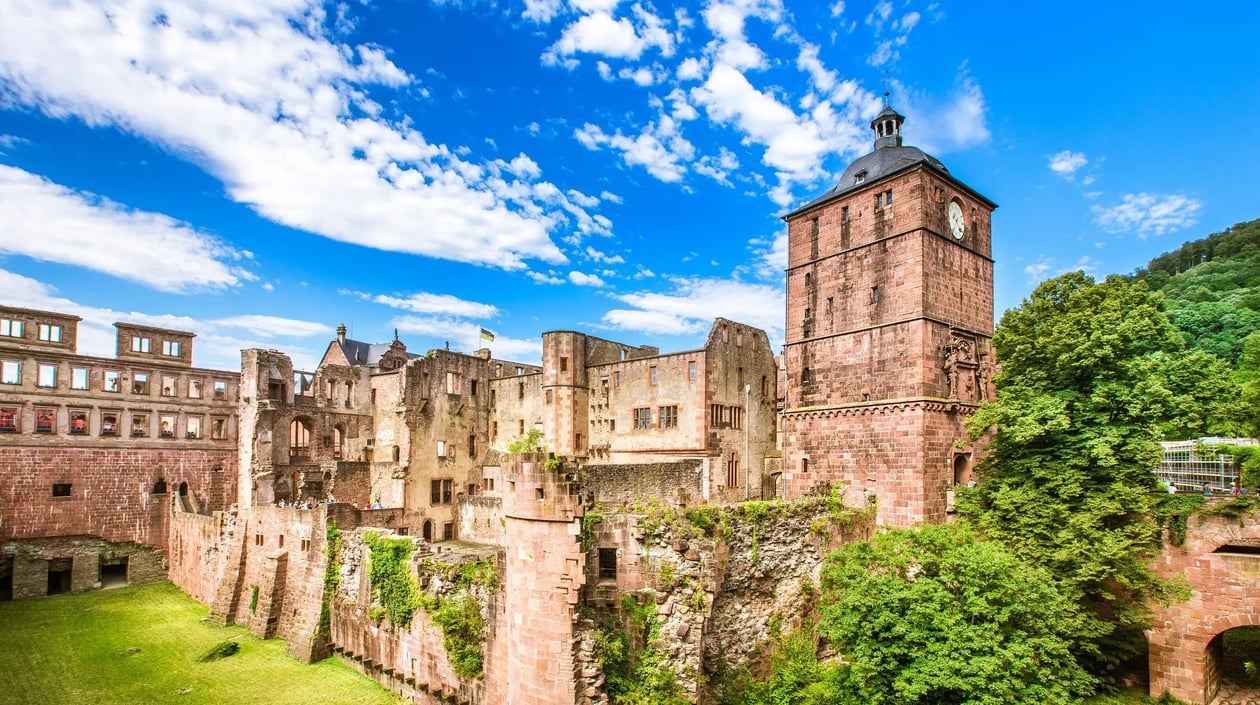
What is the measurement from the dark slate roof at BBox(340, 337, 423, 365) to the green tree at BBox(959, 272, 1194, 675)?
40793 mm

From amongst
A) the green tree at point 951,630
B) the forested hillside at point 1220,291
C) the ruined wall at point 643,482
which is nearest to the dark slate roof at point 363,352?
the ruined wall at point 643,482

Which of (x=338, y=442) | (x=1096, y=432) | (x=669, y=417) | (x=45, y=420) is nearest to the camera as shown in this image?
(x=1096, y=432)

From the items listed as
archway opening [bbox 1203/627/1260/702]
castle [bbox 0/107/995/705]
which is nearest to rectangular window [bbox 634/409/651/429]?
castle [bbox 0/107/995/705]

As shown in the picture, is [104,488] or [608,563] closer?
[608,563]

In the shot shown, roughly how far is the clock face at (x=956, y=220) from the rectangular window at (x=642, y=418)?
1602 centimetres

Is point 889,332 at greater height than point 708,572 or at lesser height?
greater

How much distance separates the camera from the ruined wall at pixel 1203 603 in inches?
774

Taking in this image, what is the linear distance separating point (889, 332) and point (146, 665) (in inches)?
1165

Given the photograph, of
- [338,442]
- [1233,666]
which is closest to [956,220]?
[1233,666]

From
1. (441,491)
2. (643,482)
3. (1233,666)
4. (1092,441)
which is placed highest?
(1092,441)

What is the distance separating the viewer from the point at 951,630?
1725 cm

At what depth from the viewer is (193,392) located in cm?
3962

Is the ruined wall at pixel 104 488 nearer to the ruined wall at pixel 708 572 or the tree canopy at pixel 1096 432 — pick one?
the ruined wall at pixel 708 572

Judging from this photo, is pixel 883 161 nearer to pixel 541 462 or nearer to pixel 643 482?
pixel 643 482
